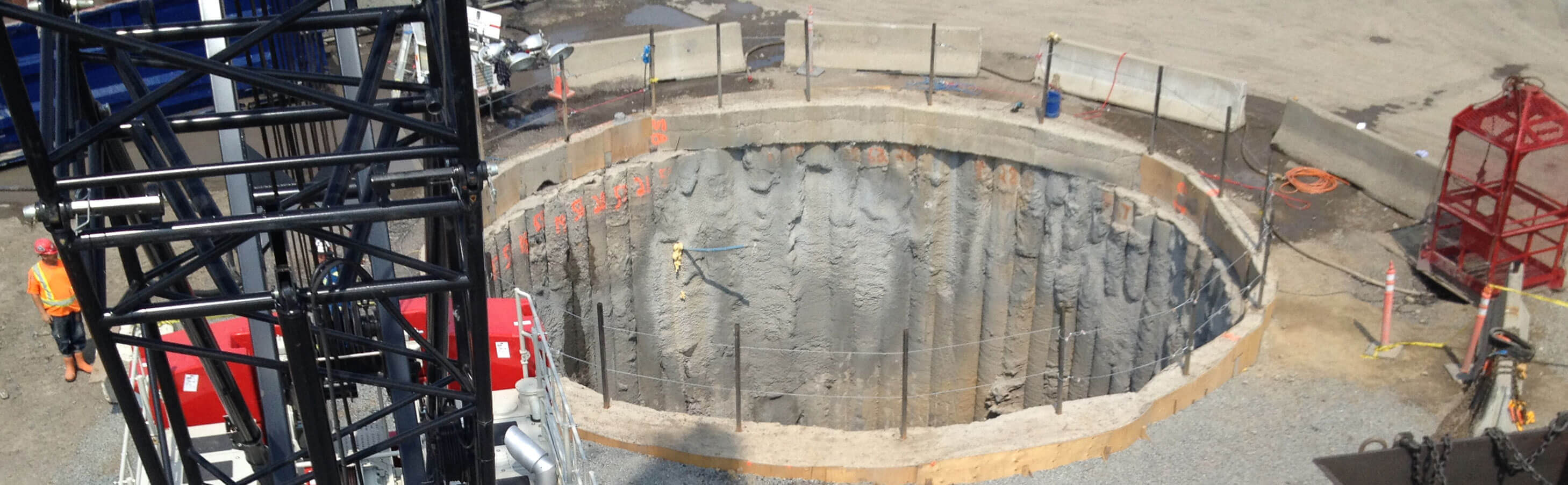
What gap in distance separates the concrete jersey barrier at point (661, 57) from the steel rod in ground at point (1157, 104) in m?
5.61

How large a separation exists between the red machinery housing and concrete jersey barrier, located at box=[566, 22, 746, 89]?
6.97 m

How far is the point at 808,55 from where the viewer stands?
17.3 meters

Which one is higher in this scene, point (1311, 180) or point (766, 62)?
point (766, 62)

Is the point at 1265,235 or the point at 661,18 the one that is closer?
the point at 1265,235

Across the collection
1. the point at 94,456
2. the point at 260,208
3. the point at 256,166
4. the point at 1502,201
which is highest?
the point at 256,166

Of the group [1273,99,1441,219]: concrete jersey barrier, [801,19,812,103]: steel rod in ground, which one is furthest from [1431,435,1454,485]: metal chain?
[801,19,812,103]: steel rod in ground

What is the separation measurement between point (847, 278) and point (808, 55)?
3.43 meters

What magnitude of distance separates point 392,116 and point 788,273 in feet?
40.1

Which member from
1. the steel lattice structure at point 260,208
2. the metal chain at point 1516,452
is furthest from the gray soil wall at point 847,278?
the steel lattice structure at point 260,208

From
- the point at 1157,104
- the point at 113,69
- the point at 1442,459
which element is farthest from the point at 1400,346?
the point at 113,69

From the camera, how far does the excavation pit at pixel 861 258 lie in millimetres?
15633

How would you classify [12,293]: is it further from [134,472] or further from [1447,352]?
[1447,352]

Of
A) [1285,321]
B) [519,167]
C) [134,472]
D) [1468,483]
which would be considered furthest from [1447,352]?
[134,472]

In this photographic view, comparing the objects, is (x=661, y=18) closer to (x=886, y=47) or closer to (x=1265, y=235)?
(x=886, y=47)
